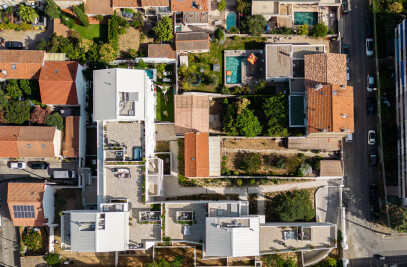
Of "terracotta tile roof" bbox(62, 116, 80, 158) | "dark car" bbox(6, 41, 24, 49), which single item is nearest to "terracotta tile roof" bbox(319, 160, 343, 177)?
"terracotta tile roof" bbox(62, 116, 80, 158)

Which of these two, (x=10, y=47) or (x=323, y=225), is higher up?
(x=10, y=47)

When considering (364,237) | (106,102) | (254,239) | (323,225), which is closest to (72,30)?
(106,102)

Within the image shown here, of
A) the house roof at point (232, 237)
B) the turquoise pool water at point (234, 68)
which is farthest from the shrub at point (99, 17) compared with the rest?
the house roof at point (232, 237)

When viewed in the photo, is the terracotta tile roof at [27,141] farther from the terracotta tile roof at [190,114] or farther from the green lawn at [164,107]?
Result: the terracotta tile roof at [190,114]

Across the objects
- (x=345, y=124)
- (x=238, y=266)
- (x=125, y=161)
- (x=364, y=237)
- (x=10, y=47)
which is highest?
(x=10, y=47)

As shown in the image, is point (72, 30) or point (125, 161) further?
point (72, 30)

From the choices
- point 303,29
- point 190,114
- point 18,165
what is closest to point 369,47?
point 303,29

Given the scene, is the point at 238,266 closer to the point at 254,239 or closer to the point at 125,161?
the point at 254,239

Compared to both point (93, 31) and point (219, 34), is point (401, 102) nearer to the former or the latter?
point (219, 34)
